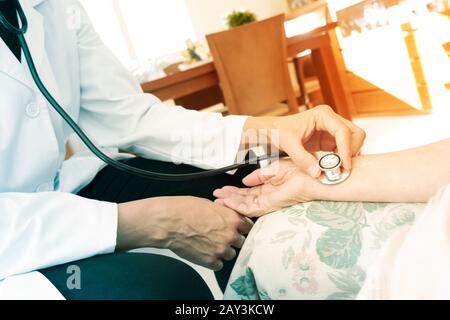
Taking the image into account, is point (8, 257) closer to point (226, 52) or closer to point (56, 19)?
point (56, 19)

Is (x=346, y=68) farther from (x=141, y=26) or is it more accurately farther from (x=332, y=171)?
(x=141, y=26)

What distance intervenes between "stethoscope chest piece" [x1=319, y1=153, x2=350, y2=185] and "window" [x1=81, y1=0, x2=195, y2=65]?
13.4 ft

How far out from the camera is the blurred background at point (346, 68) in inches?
80.4

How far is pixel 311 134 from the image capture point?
0.70 metres

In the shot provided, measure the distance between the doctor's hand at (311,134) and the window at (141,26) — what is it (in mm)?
3895

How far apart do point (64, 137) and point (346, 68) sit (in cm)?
240

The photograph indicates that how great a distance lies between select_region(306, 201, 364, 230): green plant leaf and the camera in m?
0.46

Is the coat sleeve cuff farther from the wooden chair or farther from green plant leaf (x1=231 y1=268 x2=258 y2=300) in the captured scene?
the wooden chair

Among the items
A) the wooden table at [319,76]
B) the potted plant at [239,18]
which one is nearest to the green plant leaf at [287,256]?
the wooden table at [319,76]

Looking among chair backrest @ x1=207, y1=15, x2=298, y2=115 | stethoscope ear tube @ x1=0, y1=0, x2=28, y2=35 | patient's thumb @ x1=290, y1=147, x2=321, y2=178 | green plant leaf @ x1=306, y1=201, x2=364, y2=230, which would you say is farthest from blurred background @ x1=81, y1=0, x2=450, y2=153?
green plant leaf @ x1=306, y1=201, x2=364, y2=230

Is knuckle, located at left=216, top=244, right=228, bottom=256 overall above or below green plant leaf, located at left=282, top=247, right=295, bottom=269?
below

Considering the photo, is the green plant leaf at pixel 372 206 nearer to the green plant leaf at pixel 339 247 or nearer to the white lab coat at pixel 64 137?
the green plant leaf at pixel 339 247

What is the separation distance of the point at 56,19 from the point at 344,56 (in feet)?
7.63
